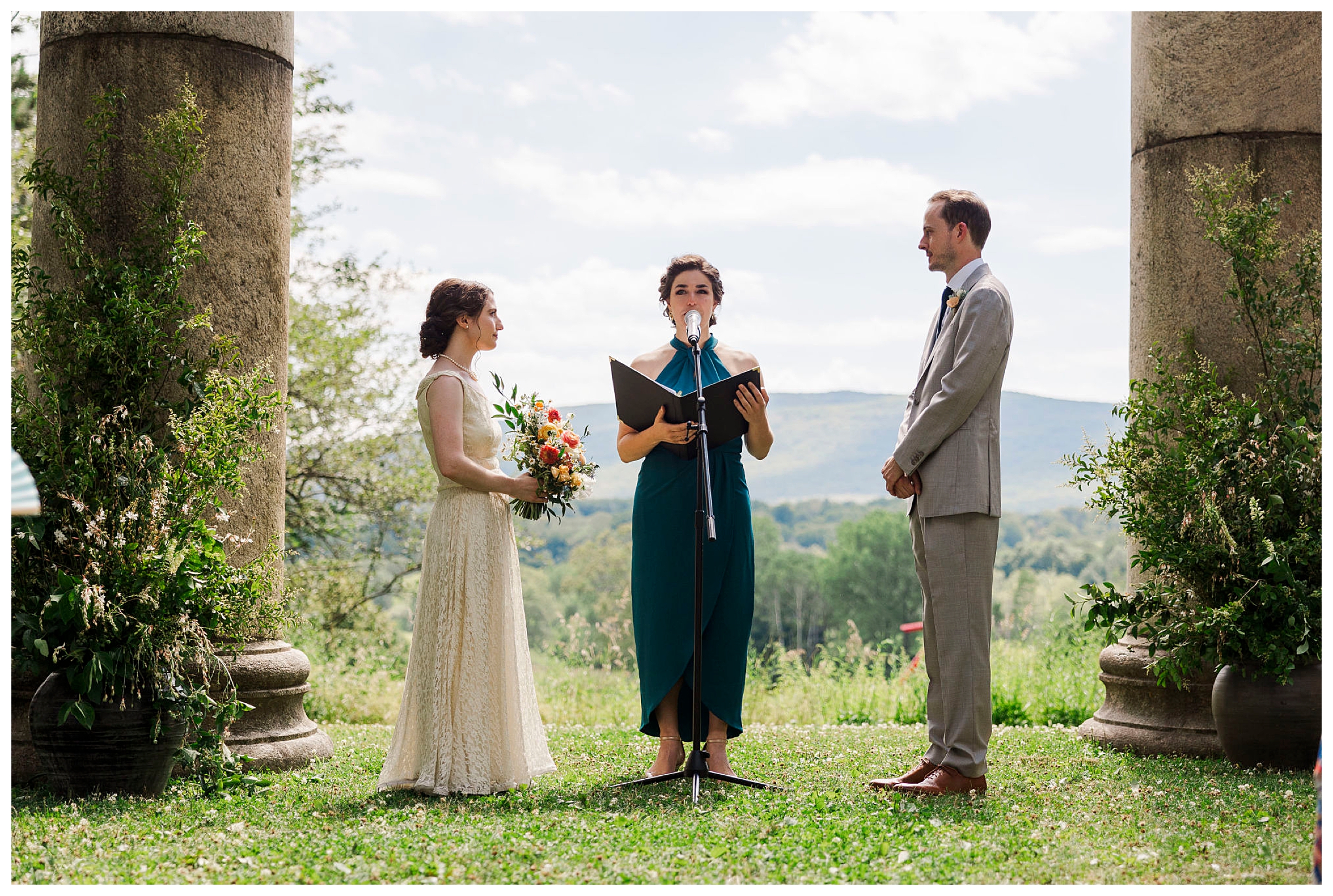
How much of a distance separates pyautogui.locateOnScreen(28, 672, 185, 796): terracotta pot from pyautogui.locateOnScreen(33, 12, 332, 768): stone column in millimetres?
663

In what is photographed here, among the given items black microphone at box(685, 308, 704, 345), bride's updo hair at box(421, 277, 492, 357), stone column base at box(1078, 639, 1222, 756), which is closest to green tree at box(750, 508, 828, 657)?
stone column base at box(1078, 639, 1222, 756)

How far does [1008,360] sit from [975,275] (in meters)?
0.39

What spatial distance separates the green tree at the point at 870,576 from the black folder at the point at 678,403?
3915cm

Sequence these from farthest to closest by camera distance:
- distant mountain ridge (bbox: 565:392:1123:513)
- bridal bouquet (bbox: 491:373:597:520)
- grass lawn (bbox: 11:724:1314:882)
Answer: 1. distant mountain ridge (bbox: 565:392:1123:513)
2. bridal bouquet (bbox: 491:373:597:520)
3. grass lawn (bbox: 11:724:1314:882)

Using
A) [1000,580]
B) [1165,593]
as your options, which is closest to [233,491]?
[1165,593]

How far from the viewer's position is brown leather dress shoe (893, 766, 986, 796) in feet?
14.8

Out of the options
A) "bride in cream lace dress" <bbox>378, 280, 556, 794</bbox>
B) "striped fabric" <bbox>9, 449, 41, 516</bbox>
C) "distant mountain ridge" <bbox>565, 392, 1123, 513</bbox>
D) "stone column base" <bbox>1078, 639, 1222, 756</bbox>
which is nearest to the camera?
"striped fabric" <bbox>9, 449, 41, 516</bbox>

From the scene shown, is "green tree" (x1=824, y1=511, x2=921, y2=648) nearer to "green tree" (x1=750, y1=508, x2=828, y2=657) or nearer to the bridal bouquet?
"green tree" (x1=750, y1=508, x2=828, y2=657)

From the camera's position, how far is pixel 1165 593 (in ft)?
17.4

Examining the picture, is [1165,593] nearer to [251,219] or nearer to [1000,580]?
[251,219]

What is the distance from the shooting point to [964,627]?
4.50m

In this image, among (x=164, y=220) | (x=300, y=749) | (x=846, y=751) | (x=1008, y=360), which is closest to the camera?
(x=1008, y=360)

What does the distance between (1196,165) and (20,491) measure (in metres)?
5.64

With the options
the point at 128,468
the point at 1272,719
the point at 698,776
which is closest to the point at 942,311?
the point at 698,776
